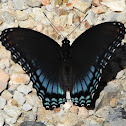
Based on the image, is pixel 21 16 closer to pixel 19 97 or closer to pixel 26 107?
pixel 19 97

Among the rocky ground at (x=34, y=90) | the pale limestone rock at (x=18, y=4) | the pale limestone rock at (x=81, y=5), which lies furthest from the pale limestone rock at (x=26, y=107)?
the pale limestone rock at (x=81, y=5)

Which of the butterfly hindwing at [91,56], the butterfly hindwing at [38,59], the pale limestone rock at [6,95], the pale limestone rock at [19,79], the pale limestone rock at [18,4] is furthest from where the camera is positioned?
the pale limestone rock at [18,4]

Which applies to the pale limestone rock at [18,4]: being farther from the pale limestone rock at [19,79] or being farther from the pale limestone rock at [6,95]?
the pale limestone rock at [6,95]

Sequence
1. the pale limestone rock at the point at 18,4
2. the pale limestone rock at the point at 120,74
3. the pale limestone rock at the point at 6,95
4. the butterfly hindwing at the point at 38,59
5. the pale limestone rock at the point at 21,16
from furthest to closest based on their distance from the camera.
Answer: the pale limestone rock at the point at 18,4
the pale limestone rock at the point at 21,16
the pale limestone rock at the point at 120,74
the pale limestone rock at the point at 6,95
the butterfly hindwing at the point at 38,59

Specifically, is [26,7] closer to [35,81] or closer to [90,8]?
[90,8]

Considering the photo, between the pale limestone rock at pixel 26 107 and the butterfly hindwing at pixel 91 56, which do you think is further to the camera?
the pale limestone rock at pixel 26 107

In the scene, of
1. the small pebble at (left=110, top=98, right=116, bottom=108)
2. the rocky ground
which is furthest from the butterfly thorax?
the small pebble at (left=110, top=98, right=116, bottom=108)

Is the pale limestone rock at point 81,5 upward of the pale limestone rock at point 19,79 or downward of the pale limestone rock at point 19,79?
upward
